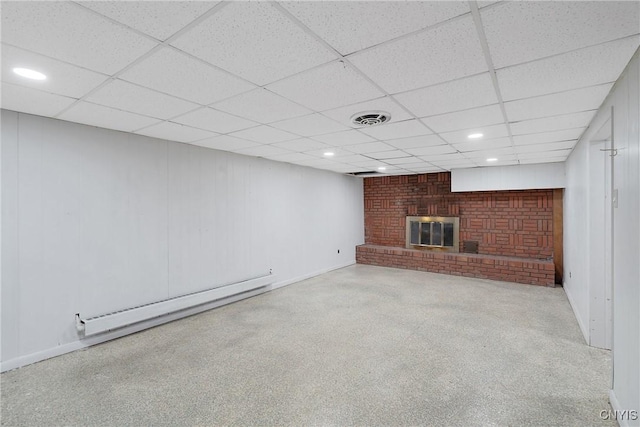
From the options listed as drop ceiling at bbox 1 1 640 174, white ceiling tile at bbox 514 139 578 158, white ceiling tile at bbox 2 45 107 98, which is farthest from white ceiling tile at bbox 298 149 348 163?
white ceiling tile at bbox 2 45 107 98

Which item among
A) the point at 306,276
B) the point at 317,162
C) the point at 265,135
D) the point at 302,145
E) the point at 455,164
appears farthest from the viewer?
the point at 306,276

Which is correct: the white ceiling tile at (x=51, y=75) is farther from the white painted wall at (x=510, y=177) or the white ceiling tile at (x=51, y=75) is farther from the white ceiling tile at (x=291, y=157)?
the white painted wall at (x=510, y=177)

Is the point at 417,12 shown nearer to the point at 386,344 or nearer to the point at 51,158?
the point at 386,344

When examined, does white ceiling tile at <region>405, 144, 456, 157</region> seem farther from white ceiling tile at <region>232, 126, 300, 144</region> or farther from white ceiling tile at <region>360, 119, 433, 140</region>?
white ceiling tile at <region>232, 126, 300, 144</region>

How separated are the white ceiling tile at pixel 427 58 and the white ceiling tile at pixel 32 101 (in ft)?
7.86

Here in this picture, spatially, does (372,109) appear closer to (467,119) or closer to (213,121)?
(467,119)

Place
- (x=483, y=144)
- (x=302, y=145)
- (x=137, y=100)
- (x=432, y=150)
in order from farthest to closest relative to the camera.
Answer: (x=432, y=150) < (x=302, y=145) < (x=483, y=144) < (x=137, y=100)

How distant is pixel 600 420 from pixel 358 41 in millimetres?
2934

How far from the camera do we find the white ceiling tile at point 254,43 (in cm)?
137

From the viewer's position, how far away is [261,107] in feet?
8.43

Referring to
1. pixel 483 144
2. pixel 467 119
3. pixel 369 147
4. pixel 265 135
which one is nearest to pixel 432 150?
pixel 483 144

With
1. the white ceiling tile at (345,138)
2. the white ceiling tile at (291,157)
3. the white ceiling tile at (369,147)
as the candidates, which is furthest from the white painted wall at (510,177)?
the white ceiling tile at (345,138)

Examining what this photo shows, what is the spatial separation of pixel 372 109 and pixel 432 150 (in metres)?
2.12

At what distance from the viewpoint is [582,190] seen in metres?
3.54
